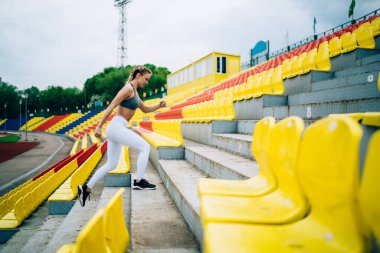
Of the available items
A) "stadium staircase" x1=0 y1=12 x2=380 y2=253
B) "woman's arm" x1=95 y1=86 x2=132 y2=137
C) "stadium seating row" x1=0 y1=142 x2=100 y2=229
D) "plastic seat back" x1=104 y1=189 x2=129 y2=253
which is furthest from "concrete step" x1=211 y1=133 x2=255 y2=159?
Result: "stadium seating row" x1=0 y1=142 x2=100 y2=229

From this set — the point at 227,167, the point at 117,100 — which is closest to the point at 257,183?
the point at 227,167

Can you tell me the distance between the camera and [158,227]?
2273mm

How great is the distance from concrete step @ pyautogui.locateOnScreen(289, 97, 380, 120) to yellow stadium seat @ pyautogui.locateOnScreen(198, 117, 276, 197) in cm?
148

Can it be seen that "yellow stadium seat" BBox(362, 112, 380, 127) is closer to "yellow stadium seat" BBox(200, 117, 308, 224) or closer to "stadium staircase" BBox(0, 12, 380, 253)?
"stadium staircase" BBox(0, 12, 380, 253)

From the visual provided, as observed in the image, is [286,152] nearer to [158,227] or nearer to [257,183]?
[257,183]

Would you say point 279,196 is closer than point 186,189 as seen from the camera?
Yes

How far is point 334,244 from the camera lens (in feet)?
3.18

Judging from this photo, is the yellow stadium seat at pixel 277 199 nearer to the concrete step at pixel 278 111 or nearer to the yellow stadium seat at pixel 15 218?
the concrete step at pixel 278 111

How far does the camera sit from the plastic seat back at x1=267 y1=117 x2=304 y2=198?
1.36 metres

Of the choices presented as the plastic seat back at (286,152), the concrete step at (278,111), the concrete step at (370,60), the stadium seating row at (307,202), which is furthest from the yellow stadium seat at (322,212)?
the concrete step at (370,60)

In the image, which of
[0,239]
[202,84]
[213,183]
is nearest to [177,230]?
[213,183]

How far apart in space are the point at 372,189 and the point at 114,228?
140 cm

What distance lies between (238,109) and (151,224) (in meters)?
3.94

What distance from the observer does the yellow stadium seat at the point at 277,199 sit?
4.18 feet
